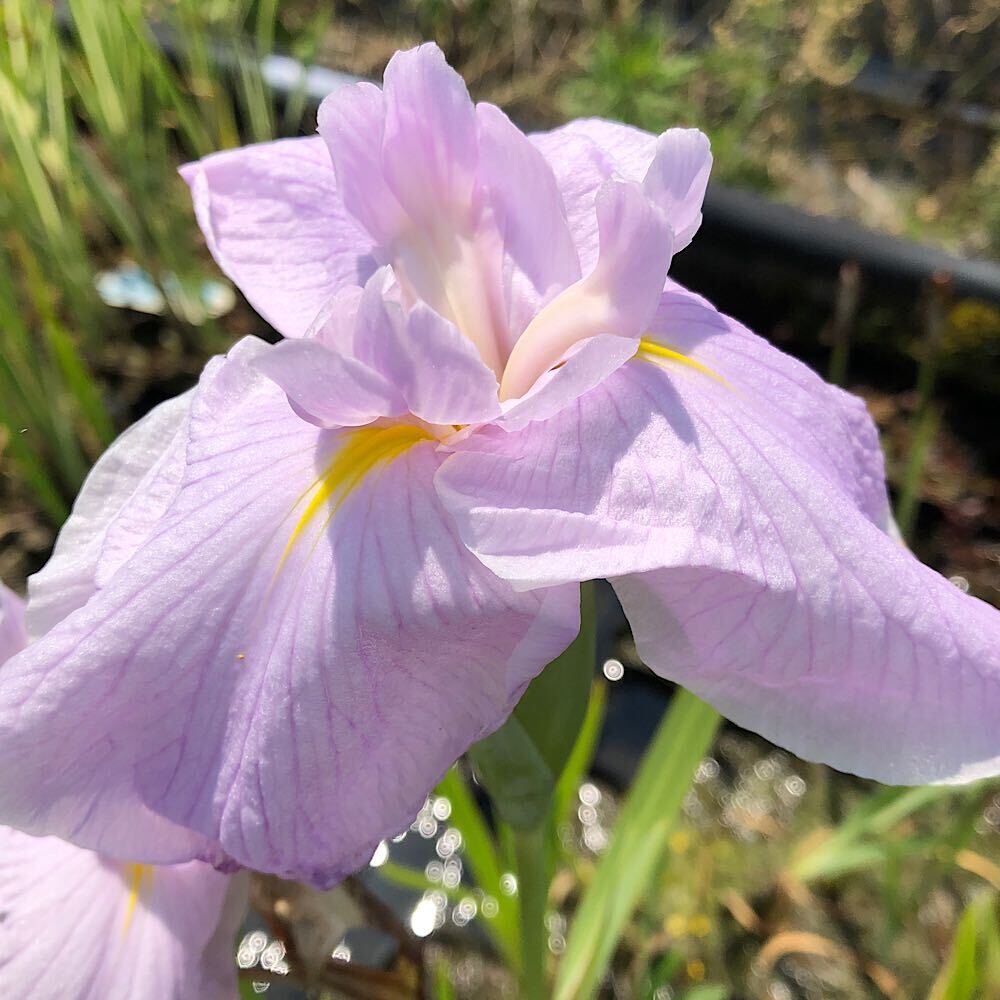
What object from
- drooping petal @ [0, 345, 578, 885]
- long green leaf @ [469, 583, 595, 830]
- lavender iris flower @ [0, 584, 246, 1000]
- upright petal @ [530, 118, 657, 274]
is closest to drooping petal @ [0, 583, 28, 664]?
lavender iris flower @ [0, 584, 246, 1000]

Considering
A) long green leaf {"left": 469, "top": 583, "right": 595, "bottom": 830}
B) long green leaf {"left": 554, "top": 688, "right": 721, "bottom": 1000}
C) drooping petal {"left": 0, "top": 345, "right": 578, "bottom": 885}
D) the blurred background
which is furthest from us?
the blurred background

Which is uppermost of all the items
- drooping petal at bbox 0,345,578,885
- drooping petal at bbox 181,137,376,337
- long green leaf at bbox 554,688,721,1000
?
drooping petal at bbox 181,137,376,337

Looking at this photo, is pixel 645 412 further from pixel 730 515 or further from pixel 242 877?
pixel 242 877

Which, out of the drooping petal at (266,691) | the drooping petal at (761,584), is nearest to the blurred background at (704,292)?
the drooping petal at (266,691)

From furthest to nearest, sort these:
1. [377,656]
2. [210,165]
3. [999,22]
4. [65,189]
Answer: [999,22] → [65,189] → [210,165] → [377,656]

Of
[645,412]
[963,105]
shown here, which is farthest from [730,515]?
[963,105]

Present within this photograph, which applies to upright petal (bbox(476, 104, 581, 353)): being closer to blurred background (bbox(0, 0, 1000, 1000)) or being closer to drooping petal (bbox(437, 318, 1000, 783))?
drooping petal (bbox(437, 318, 1000, 783))

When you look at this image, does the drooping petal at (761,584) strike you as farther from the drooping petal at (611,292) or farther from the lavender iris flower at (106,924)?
the lavender iris flower at (106,924)

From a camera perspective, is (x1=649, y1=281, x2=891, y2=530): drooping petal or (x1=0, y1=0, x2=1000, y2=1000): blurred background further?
(x1=0, y1=0, x2=1000, y2=1000): blurred background
